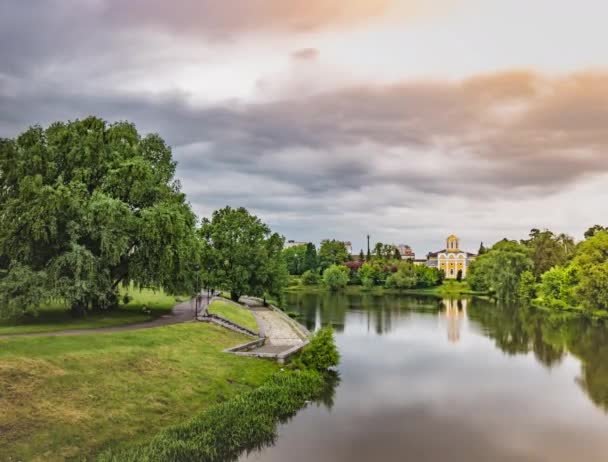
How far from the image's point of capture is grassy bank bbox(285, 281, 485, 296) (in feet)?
352

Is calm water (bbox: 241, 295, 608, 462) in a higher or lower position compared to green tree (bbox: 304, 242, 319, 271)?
lower

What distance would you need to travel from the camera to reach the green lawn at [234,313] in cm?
3962

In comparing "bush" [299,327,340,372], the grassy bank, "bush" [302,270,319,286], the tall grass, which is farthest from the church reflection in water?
"bush" [302,270,319,286]

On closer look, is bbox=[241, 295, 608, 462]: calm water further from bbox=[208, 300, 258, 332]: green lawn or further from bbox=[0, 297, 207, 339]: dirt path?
bbox=[0, 297, 207, 339]: dirt path

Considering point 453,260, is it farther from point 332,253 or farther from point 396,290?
point 396,290

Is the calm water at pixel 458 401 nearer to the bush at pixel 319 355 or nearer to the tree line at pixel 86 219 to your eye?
the bush at pixel 319 355

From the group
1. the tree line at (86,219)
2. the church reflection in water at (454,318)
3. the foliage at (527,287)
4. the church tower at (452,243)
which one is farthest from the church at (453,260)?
the tree line at (86,219)

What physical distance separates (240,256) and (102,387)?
33071mm

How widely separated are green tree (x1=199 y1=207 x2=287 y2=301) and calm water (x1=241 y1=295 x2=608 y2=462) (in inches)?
397

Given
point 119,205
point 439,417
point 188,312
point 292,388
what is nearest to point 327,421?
point 292,388

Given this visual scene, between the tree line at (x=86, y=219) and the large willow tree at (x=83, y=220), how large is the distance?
6 centimetres

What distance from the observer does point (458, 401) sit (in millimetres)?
25453

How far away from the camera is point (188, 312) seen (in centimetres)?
3950

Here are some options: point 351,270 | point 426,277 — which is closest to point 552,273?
point 426,277
